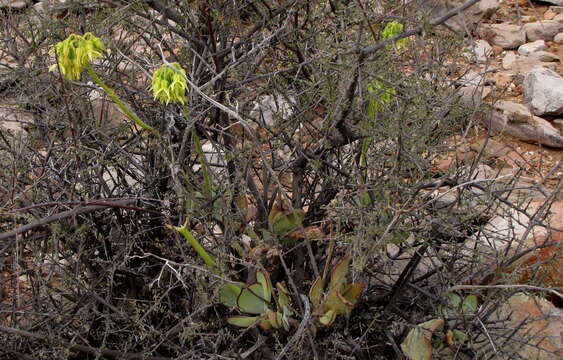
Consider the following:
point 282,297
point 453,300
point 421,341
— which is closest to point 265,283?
point 282,297

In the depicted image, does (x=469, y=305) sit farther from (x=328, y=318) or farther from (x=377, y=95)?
(x=377, y=95)

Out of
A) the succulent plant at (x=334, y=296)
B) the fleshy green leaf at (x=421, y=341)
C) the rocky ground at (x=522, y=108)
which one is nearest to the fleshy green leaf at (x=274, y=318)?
the succulent plant at (x=334, y=296)

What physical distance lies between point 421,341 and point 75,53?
1696 millimetres

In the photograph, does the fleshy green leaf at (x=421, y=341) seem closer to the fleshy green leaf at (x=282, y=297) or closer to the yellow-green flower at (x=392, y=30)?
the fleshy green leaf at (x=282, y=297)

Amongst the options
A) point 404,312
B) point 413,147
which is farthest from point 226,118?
point 404,312

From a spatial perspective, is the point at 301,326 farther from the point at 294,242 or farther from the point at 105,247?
the point at 105,247

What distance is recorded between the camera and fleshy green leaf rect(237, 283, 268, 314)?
2.69m

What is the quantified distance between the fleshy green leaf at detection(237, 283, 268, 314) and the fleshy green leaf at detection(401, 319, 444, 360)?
0.59 m

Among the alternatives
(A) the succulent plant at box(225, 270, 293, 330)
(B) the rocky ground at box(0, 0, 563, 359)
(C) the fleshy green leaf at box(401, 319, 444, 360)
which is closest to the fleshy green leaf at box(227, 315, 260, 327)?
(A) the succulent plant at box(225, 270, 293, 330)

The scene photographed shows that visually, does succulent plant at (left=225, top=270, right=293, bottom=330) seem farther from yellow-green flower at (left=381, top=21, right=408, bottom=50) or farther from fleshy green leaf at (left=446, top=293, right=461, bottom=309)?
yellow-green flower at (left=381, top=21, right=408, bottom=50)

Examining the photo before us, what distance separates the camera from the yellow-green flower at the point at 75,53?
7.21 ft

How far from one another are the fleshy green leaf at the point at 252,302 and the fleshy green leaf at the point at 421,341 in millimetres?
588

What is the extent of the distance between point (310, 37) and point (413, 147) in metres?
0.84

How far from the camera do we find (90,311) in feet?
9.84
